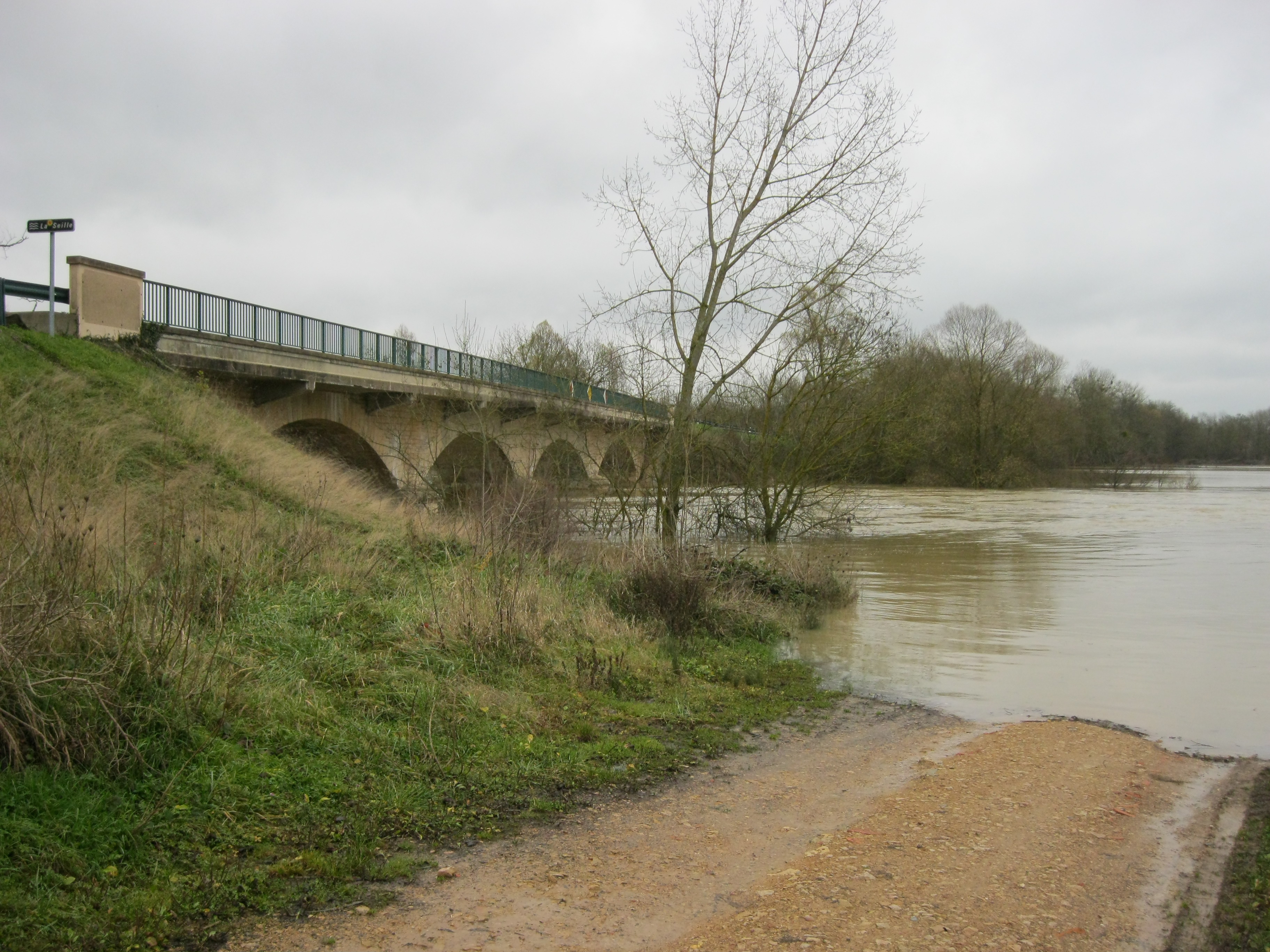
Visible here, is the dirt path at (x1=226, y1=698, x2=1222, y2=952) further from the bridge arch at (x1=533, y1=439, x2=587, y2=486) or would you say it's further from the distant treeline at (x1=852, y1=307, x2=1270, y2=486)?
the distant treeline at (x1=852, y1=307, x2=1270, y2=486)

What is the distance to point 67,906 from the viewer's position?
3.68 meters

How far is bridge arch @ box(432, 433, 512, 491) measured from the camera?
25.3 m

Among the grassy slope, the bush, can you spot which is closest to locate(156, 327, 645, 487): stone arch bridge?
the bush

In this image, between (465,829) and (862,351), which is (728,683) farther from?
(862,351)

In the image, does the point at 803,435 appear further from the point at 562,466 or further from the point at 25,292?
the point at 25,292

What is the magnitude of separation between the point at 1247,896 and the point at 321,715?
496 cm

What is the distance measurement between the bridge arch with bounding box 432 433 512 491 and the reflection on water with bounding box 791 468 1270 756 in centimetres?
904

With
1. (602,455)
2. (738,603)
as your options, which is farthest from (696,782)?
(602,455)

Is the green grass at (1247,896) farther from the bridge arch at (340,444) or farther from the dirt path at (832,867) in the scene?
the bridge arch at (340,444)

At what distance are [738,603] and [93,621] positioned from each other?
7.99 meters

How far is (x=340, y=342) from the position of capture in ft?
77.1

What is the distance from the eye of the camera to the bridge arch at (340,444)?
23.2m

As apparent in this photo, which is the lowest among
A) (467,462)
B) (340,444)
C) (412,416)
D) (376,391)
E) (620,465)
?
(620,465)

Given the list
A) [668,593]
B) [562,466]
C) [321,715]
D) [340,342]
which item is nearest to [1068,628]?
[668,593]
